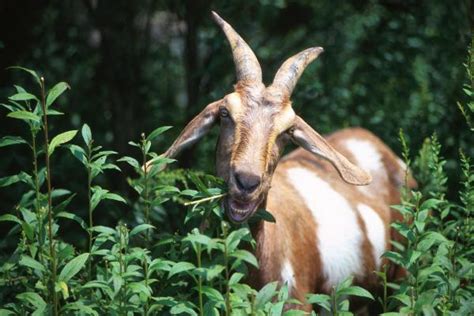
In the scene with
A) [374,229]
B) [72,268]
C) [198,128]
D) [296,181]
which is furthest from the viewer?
[374,229]

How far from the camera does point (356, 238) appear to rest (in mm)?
6355

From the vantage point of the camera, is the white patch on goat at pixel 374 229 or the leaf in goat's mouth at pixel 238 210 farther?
the white patch on goat at pixel 374 229

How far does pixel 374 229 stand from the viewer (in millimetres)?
6551

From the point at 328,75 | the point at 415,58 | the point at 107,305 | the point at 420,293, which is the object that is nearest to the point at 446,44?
the point at 415,58

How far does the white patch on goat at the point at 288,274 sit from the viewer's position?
546cm

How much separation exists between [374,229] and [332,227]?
1.43 feet

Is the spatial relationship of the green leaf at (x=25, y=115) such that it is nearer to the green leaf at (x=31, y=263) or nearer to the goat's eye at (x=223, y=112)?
the green leaf at (x=31, y=263)

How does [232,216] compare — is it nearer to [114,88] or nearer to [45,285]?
[45,285]

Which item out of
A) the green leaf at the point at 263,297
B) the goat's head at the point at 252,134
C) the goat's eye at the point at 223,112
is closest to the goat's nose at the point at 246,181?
the goat's head at the point at 252,134

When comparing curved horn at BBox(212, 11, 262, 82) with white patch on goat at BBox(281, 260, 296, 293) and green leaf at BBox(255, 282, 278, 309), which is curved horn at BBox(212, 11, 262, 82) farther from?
green leaf at BBox(255, 282, 278, 309)

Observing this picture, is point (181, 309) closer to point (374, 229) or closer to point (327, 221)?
point (327, 221)

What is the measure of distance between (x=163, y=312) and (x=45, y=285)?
2.14 ft

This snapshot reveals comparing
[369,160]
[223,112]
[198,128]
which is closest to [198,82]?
[369,160]

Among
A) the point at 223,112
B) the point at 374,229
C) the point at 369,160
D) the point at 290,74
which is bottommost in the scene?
the point at 374,229
